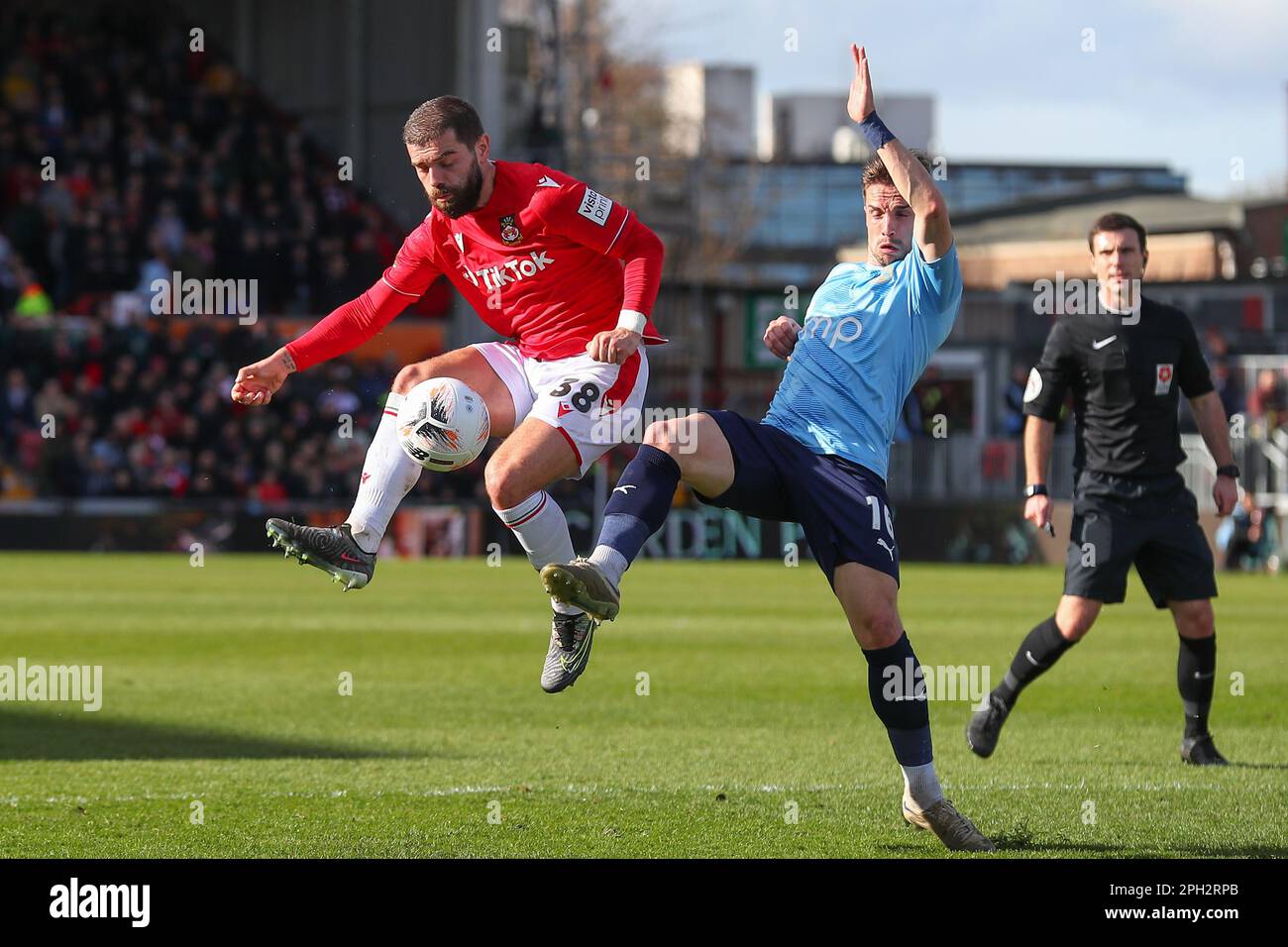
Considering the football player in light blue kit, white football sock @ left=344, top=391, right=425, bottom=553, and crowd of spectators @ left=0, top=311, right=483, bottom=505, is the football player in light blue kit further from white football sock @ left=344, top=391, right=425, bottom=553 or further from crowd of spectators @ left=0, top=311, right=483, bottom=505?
crowd of spectators @ left=0, top=311, right=483, bottom=505

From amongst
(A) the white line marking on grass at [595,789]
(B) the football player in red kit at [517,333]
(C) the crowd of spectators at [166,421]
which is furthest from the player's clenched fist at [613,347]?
(C) the crowd of spectators at [166,421]

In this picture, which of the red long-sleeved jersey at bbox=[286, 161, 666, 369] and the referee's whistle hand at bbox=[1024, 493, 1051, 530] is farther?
the referee's whistle hand at bbox=[1024, 493, 1051, 530]

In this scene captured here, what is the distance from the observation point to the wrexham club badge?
23.5ft

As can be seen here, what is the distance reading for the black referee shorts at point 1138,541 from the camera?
887 centimetres

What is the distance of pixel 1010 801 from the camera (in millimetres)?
7930

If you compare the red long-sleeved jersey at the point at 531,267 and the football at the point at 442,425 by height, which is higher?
the red long-sleeved jersey at the point at 531,267

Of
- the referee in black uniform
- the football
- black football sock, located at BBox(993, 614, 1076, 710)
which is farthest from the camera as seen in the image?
black football sock, located at BBox(993, 614, 1076, 710)

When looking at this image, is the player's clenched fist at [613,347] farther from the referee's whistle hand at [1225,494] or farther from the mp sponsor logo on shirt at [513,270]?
the referee's whistle hand at [1225,494]

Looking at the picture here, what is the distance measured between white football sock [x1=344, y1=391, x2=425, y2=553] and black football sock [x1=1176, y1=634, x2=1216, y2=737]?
4036 millimetres

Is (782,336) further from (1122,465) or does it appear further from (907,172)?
(1122,465)

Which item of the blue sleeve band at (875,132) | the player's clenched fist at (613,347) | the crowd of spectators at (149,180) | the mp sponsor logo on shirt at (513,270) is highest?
the crowd of spectators at (149,180)

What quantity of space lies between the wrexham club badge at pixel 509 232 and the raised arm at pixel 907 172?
1310 mm

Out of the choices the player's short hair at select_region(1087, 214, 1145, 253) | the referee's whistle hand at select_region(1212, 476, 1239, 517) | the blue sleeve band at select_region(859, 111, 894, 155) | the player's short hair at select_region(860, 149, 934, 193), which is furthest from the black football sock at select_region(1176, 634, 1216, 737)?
the blue sleeve band at select_region(859, 111, 894, 155)
